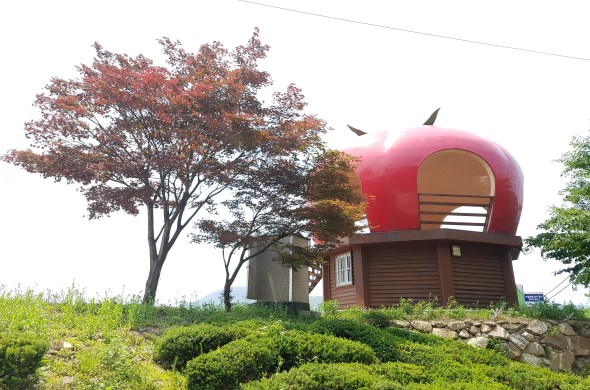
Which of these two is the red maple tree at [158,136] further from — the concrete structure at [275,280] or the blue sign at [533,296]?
the blue sign at [533,296]

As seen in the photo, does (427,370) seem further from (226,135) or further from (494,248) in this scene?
(494,248)

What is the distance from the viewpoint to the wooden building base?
13.9 m

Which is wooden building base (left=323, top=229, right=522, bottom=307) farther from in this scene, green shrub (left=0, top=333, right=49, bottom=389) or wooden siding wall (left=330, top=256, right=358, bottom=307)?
green shrub (left=0, top=333, right=49, bottom=389)

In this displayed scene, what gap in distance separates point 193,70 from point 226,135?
10.5 feet

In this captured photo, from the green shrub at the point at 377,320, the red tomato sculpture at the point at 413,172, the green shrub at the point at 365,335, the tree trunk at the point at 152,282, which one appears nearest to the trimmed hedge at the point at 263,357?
the green shrub at the point at 365,335

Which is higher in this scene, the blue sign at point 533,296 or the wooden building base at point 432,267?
the wooden building base at point 432,267

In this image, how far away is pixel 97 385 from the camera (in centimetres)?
538

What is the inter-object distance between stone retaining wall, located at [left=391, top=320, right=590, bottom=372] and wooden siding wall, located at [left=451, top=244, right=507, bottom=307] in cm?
255

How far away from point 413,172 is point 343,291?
505 cm

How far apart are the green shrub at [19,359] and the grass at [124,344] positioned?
11.2 inches

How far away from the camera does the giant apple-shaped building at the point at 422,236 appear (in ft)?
45.9

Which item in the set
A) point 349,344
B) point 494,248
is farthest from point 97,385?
point 494,248

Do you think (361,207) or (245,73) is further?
(245,73)

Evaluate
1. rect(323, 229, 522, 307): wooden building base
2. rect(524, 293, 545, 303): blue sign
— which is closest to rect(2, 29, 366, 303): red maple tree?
rect(323, 229, 522, 307): wooden building base
